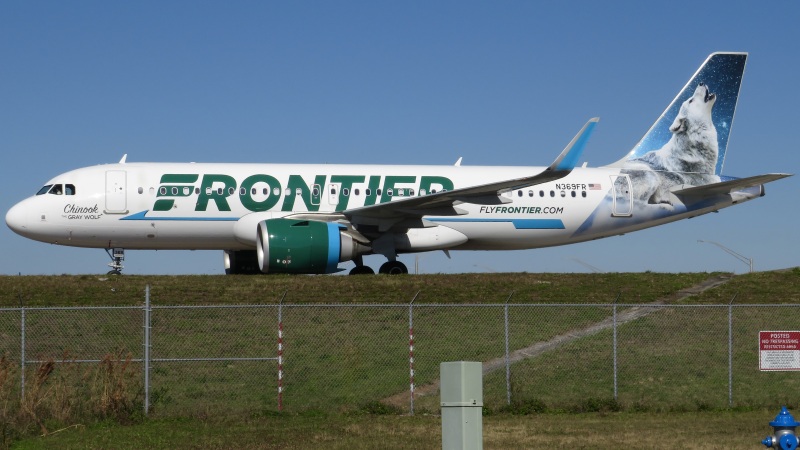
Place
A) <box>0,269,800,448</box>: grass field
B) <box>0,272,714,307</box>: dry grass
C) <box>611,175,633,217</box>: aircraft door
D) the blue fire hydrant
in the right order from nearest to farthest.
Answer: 1. the blue fire hydrant
2. <box>0,269,800,448</box>: grass field
3. <box>0,272,714,307</box>: dry grass
4. <box>611,175,633,217</box>: aircraft door

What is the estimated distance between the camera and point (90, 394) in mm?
15898

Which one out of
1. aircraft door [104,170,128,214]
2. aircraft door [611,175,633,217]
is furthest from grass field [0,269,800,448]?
aircraft door [611,175,633,217]

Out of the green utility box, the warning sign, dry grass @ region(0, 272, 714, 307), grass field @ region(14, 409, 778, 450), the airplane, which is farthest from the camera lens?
the airplane

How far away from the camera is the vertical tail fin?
34.9m

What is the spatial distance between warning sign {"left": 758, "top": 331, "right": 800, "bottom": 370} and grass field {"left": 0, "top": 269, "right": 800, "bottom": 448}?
764mm

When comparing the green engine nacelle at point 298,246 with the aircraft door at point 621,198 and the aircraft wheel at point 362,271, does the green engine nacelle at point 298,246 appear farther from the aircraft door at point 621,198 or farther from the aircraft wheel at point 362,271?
the aircraft door at point 621,198

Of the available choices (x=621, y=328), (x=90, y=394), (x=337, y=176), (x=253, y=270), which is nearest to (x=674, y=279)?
(x=621, y=328)

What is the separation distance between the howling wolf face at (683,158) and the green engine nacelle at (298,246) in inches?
389

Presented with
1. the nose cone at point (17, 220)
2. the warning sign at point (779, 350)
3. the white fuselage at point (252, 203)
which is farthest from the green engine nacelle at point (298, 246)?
the warning sign at point (779, 350)

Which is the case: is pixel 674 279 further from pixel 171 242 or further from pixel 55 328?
pixel 55 328

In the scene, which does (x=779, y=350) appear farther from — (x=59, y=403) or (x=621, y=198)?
(x=621, y=198)

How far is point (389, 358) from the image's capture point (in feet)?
67.9

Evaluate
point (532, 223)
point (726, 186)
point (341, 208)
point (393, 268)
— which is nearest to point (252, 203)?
→ point (341, 208)

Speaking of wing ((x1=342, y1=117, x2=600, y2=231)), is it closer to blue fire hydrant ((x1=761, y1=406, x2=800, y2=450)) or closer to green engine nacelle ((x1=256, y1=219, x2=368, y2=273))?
green engine nacelle ((x1=256, y1=219, x2=368, y2=273))
